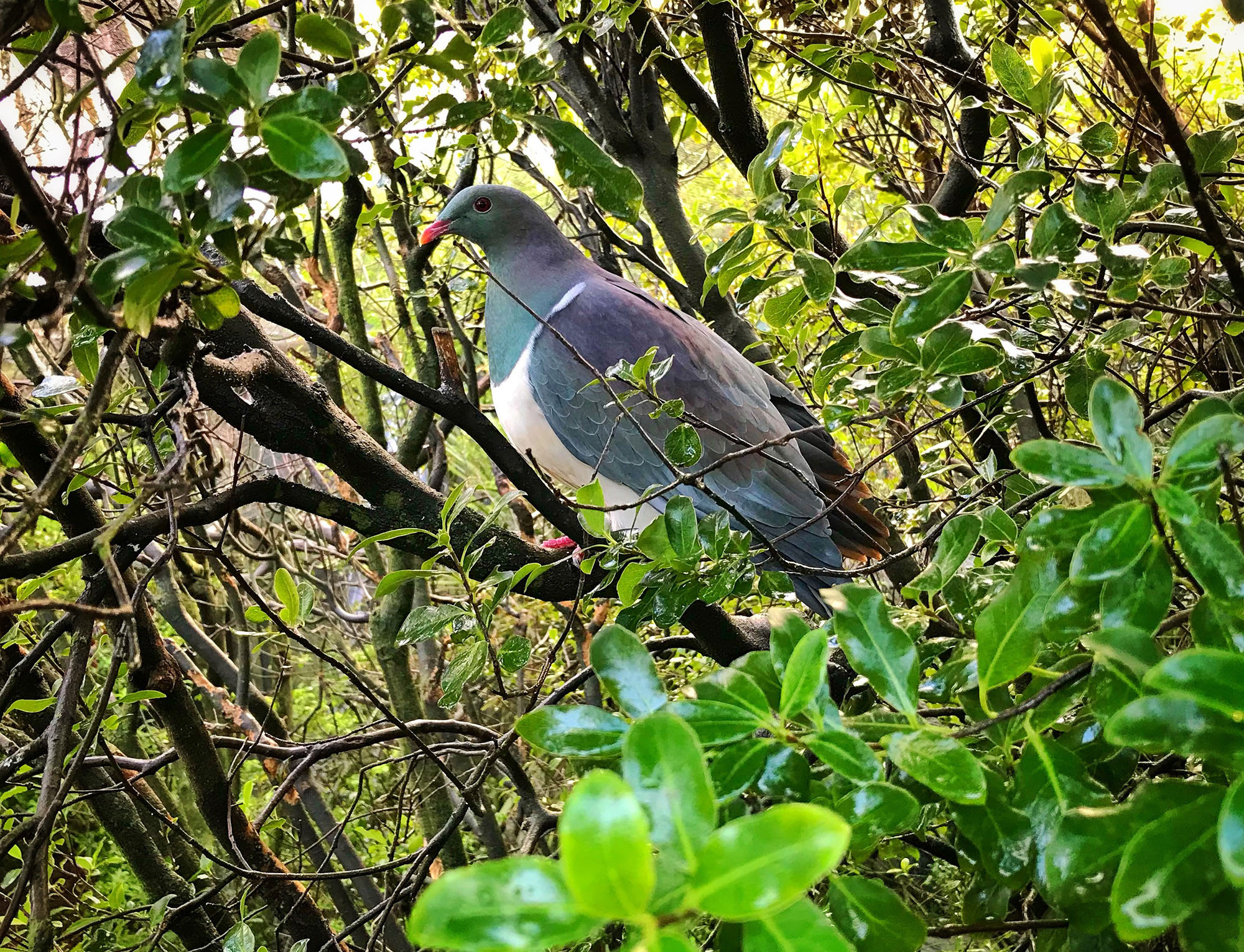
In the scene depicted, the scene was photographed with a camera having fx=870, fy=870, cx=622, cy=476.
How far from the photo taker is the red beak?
67.6 inches

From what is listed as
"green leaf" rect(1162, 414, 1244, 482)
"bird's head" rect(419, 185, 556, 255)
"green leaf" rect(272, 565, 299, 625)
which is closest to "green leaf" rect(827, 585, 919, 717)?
"green leaf" rect(1162, 414, 1244, 482)

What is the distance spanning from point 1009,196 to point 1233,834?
1.36ft

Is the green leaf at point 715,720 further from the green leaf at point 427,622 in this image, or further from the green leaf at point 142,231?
the green leaf at point 427,622

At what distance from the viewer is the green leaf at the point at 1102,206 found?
2.08 feet

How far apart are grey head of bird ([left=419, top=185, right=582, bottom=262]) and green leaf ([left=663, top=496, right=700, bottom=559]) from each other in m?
1.19

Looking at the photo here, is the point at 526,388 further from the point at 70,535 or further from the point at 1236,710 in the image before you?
the point at 1236,710

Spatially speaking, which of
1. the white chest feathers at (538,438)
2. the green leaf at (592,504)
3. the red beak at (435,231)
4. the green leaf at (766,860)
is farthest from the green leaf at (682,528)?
the red beak at (435,231)

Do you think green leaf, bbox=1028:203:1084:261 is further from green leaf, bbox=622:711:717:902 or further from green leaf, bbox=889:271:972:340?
green leaf, bbox=622:711:717:902

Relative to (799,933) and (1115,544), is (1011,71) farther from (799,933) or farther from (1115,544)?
(799,933)

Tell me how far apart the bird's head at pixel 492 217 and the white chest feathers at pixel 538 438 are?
1.00 feet

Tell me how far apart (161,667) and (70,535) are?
0.17 metres

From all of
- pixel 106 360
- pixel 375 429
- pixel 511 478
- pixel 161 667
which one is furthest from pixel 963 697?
pixel 375 429

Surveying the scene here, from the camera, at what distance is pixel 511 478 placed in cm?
104

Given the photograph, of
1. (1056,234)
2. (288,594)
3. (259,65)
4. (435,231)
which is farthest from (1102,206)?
(435,231)
